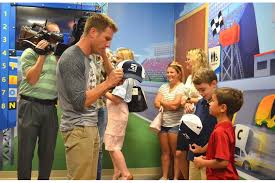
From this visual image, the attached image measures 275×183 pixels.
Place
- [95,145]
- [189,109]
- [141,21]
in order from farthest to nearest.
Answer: [141,21]
[189,109]
[95,145]

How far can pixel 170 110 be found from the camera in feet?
12.8

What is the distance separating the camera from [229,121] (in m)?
2.12

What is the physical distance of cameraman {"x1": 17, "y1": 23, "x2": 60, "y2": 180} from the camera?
280 cm

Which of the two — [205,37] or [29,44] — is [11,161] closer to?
[29,44]

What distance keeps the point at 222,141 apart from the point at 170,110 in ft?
6.26

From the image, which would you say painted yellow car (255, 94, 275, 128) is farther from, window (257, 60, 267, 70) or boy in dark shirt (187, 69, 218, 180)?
boy in dark shirt (187, 69, 218, 180)

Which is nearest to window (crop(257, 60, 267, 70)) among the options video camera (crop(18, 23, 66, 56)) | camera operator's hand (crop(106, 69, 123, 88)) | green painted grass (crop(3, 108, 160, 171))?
camera operator's hand (crop(106, 69, 123, 88))

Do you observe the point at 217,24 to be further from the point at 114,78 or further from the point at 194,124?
the point at 114,78

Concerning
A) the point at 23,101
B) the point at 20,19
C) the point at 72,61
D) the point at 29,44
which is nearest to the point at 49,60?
the point at 29,44

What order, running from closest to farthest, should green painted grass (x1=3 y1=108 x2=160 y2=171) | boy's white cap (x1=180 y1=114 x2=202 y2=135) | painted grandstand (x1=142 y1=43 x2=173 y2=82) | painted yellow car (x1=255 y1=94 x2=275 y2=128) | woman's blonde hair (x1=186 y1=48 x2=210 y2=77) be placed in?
boy's white cap (x1=180 y1=114 x2=202 y2=135) → painted yellow car (x1=255 y1=94 x2=275 y2=128) → woman's blonde hair (x1=186 y1=48 x2=210 y2=77) → green painted grass (x1=3 y1=108 x2=160 y2=171) → painted grandstand (x1=142 y1=43 x2=173 y2=82)

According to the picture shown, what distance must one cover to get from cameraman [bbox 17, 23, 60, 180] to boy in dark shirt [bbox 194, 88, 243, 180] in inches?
53.5

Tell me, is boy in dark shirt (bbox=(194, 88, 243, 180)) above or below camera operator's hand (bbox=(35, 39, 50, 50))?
below

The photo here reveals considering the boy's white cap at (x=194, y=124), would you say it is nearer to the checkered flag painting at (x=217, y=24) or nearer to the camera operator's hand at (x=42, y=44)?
the camera operator's hand at (x=42, y=44)

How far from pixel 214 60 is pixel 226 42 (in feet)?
0.96
